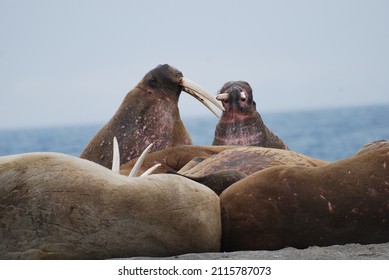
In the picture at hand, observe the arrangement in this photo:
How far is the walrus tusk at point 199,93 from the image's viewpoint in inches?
359

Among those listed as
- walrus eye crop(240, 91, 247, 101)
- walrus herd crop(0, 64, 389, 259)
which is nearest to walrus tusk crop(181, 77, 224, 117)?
walrus eye crop(240, 91, 247, 101)

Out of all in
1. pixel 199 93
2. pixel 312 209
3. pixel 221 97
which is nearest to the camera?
pixel 312 209

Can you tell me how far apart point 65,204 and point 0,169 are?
44 centimetres

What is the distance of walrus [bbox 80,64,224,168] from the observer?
28.8ft

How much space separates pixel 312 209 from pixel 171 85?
12.5 ft

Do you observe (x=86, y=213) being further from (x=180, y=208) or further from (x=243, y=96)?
(x=243, y=96)

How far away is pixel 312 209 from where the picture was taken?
5.66 metres

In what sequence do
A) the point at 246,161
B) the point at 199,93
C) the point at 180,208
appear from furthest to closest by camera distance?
the point at 199,93
the point at 246,161
the point at 180,208

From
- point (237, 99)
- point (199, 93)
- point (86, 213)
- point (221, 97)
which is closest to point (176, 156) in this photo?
point (199, 93)

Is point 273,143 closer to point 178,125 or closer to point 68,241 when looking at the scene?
point 178,125

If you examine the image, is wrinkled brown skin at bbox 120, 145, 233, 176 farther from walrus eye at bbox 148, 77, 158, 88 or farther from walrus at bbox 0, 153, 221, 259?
walrus at bbox 0, 153, 221, 259

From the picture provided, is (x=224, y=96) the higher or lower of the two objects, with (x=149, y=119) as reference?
higher

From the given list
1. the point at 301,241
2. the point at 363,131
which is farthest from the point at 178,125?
the point at 363,131

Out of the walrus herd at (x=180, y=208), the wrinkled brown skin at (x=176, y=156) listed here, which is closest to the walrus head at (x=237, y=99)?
the wrinkled brown skin at (x=176, y=156)
